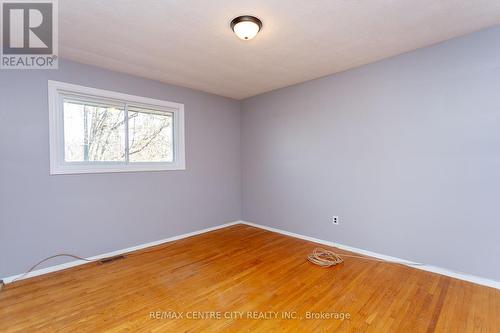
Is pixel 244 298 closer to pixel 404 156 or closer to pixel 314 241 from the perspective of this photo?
pixel 314 241

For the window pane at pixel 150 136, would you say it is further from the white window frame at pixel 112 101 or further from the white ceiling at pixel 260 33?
the white ceiling at pixel 260 33

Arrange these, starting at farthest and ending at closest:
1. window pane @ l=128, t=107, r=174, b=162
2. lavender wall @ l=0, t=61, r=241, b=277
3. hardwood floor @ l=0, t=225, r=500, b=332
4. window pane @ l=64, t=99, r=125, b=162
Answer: window pane @ l=128, t=107, r=174, b=162 < window pane @ l=64, t=99, r=125, b=162 < lavender wall @ l=0, t=61, r=241, b=277 < hardwood floor @ l=0, t=225, r=500, b=332

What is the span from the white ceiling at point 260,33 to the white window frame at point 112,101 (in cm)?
36

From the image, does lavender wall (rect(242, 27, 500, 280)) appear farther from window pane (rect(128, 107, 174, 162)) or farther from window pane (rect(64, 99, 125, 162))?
window pane (rect(64, 99, 125, 162))

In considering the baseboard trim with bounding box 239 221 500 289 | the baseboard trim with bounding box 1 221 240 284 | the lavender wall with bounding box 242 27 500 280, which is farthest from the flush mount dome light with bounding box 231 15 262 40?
the baseboard trim with bounding box 1 221 240 284

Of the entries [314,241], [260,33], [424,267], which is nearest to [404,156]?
[424,267]

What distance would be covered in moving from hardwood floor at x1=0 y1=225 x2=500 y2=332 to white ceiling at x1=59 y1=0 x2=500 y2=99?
8.17 ft

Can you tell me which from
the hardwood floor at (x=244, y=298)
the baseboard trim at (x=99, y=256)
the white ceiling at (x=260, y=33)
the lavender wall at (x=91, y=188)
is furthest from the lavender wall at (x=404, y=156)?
the baseboard trim at (x=99, y=256)

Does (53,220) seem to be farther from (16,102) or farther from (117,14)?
(117,14)

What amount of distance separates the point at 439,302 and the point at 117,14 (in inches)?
146

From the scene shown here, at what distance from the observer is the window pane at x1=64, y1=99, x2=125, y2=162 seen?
278 cm

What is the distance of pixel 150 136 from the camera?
3.52 metres

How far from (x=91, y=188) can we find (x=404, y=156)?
3867 mm

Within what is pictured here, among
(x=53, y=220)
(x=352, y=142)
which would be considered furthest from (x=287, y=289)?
(x=53, y=220)
